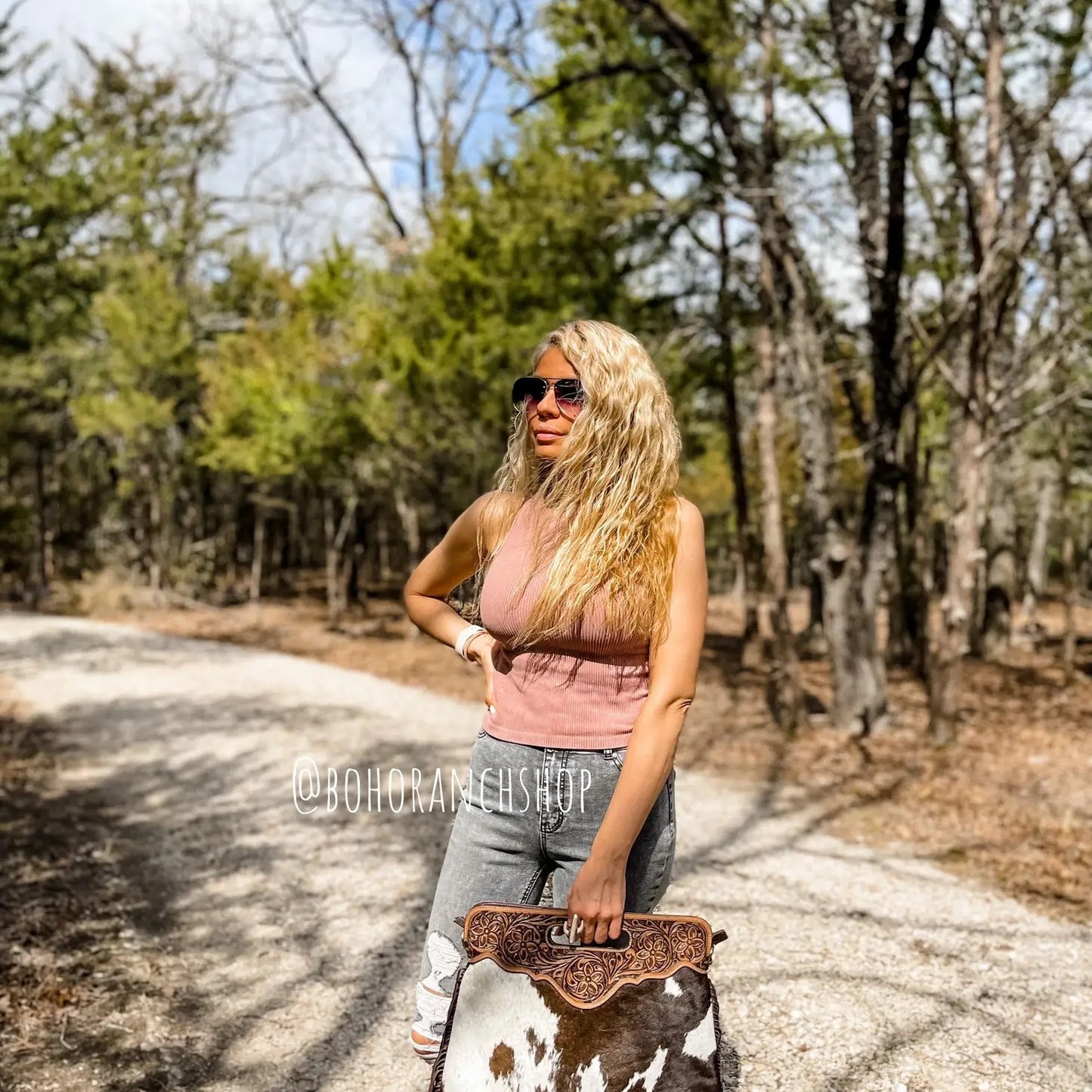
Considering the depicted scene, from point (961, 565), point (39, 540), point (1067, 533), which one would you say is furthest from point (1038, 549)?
point (39, 540)

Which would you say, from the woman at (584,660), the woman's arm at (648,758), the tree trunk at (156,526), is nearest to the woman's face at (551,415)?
the woman at (584,660)

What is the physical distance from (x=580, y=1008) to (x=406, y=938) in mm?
2670

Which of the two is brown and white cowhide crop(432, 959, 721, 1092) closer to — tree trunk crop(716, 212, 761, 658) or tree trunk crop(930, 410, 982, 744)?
tree trunk crop(930, 410, 982, 744)

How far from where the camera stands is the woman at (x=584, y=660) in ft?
5.92

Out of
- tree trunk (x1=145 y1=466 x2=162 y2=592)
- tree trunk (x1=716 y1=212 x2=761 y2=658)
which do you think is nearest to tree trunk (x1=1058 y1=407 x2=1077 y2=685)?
tree trunk (x1=716 y1=212 x2=761 y2=658)

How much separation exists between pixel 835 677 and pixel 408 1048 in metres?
7.00


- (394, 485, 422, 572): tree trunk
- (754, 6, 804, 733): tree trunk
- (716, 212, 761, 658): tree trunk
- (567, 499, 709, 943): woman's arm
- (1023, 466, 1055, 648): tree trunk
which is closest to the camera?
(567, 499, 709, 943): woman's arm

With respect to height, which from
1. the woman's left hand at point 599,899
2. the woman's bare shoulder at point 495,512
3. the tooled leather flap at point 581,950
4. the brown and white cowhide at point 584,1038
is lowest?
the brown and white cowhide at point 584,1038

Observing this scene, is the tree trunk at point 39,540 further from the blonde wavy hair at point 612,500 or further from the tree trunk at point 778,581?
the blonde wavy hair at point 612,500

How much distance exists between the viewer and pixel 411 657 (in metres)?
14.8

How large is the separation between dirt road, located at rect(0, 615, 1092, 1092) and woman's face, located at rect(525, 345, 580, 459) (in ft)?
7.19

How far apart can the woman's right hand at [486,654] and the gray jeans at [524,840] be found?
9 centimetres

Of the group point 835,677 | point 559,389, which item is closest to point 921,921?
point 559,389

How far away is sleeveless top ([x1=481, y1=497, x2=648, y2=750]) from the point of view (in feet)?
6.16
